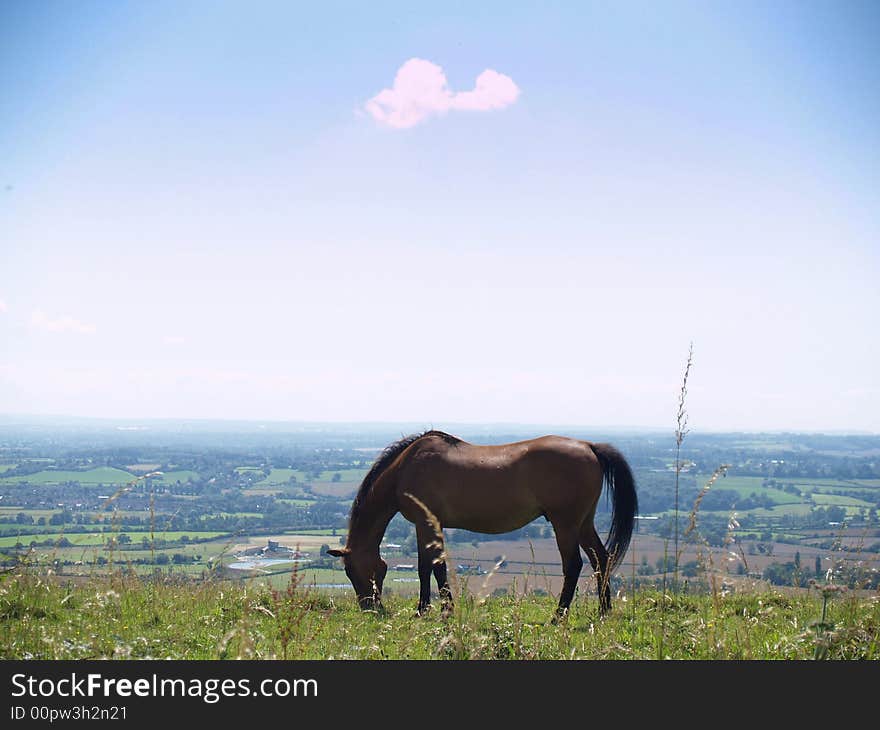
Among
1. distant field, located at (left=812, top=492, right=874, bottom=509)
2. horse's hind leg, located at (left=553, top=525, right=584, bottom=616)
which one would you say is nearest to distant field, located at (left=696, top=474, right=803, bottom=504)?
distant field, located at (left=812, top=492, right=874, bottom=509)

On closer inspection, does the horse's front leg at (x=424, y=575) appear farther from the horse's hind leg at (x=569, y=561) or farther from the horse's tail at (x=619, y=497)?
the horse's tail at (x=619, y=497)

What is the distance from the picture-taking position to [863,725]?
432 centimetres

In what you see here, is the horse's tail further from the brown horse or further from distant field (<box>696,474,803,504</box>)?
distant field (<box>696,474,803,504</box>)

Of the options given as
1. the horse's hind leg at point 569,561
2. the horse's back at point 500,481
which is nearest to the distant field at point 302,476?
the horse's back at point 500,481

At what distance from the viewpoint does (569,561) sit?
353 inches

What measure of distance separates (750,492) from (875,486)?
12.3 metres

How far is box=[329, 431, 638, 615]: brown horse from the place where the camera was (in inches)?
364

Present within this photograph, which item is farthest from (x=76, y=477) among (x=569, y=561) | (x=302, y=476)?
(x=569, y=561)

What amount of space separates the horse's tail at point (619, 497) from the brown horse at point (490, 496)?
14 mm

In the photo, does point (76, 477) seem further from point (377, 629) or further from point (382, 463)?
point (377, 629)

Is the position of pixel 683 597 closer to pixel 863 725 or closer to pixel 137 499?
pixel 863 725

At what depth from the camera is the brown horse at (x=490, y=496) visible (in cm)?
924

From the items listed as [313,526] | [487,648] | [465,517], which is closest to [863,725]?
[487,648]

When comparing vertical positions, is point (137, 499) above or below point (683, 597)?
below
